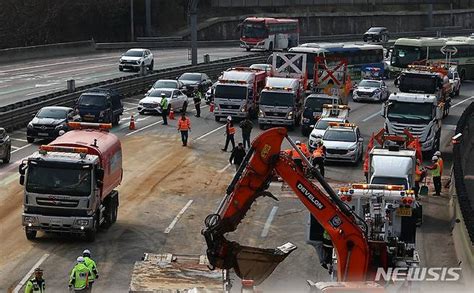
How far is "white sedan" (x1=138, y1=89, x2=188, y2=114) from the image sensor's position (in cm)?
5825

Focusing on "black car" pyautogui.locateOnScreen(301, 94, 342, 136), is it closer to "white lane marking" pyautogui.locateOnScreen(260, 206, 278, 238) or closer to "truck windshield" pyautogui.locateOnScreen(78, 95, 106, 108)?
"truck windshield" pyautogui.locateOnScreen(78, 95, 106, 108)

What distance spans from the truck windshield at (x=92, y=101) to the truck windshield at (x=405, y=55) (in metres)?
31.4

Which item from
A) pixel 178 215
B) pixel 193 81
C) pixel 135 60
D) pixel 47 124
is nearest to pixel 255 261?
pixel 178 215

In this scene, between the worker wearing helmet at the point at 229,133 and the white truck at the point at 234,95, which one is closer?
the worker wearing helmet at the point at 229,133

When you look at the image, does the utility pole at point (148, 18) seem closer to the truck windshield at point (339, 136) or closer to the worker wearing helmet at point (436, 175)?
the truck windshield at point (339, 136)

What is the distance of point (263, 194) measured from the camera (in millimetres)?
Answer: 22469

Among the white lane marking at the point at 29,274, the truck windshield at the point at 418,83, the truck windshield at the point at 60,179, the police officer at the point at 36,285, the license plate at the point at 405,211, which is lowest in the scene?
the white lane marking at the point at 29,274

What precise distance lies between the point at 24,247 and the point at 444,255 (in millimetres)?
11653

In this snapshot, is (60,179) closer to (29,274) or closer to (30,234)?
(30,234)

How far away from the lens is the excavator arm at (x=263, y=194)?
2181 cm

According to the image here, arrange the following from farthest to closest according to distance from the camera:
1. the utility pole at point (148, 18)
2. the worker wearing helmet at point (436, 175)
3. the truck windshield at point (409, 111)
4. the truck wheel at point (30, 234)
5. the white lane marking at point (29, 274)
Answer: the utility pole at point (148, 18)
the truck windshield at point (409, 111)
the worker wearing helmet at point (436, 175)
the truck wheel at point (30, 234)
the white lane marking at point (29, 274)

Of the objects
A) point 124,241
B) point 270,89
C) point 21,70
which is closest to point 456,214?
point 124,241

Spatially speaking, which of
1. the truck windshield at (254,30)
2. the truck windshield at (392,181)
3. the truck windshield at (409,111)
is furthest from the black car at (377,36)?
the truck windshield at (392,181)

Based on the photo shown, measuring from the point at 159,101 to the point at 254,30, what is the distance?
1492 inches
